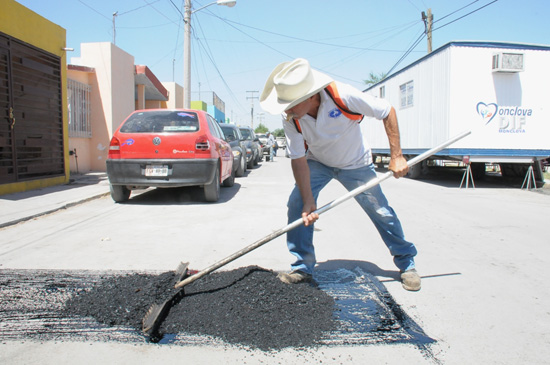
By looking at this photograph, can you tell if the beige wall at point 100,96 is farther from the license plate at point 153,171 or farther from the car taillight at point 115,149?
the license plate at point 153,171

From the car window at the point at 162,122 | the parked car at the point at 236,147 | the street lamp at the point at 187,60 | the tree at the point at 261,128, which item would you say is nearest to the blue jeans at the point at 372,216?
the car window at the point at 162,122

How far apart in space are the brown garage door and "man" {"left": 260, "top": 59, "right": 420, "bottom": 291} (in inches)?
265

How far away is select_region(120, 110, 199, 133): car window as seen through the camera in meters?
7.13

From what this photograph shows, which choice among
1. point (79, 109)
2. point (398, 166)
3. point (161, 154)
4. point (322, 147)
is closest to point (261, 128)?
point (79, 109)

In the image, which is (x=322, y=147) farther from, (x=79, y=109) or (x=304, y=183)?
(x=79, y=109)

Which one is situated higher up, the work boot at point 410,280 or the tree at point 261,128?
the tree at point 261,128

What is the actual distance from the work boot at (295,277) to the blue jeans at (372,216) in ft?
0.11

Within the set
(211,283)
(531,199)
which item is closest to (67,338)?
(211,283)

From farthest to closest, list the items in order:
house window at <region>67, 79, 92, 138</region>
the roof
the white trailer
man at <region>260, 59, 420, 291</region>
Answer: the roof → house window at <region>67, 79, 92, 138</region> → the white trailer → man at <region>260, 59, 420, 291</region>

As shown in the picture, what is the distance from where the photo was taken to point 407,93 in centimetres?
1438

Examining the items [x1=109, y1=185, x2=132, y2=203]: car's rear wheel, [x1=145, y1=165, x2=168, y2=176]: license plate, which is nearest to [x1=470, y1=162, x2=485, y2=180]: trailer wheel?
[x1=145, y1=165, x2=168, y2=176]: license plate

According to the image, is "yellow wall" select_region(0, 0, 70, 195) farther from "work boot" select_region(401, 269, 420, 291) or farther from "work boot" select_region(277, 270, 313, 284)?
"work boot" select_region(401, 269, 420, 291)

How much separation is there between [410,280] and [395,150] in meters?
1.04

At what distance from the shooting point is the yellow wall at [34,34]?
317 inches
